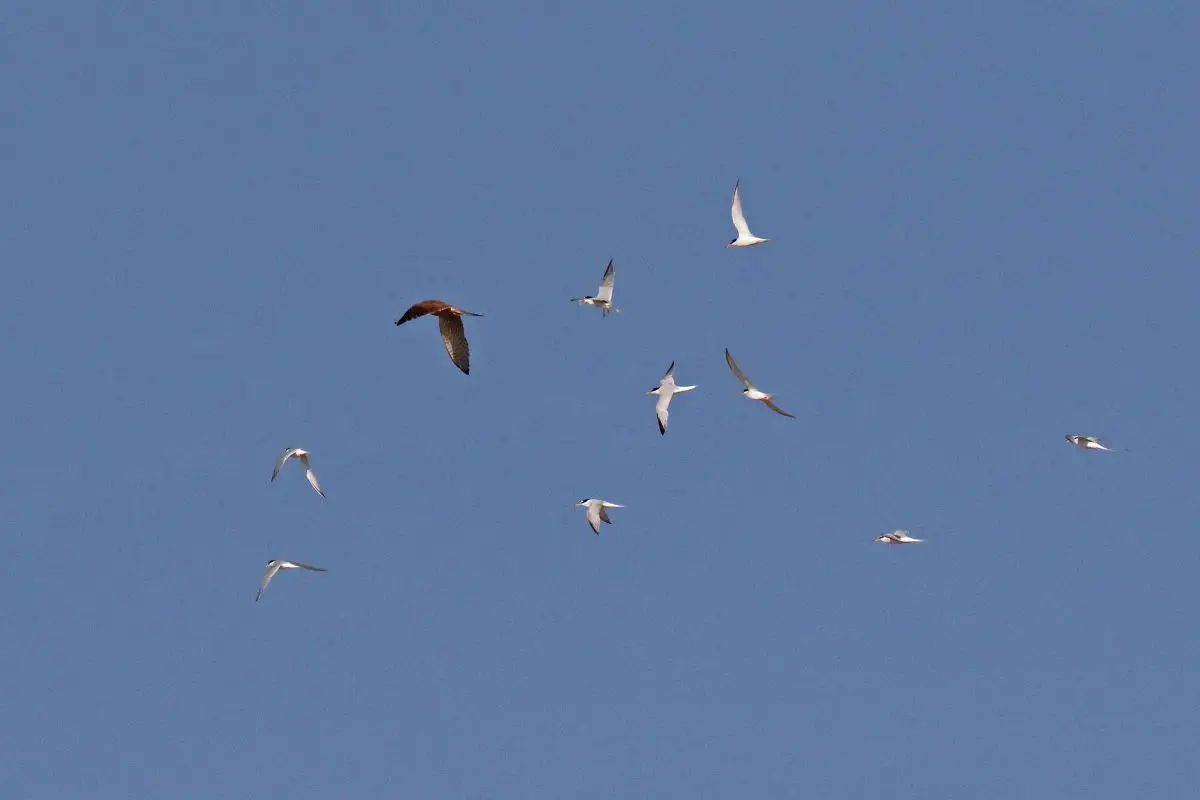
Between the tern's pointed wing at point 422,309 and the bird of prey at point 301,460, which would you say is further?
the bird of prey at point 301,460

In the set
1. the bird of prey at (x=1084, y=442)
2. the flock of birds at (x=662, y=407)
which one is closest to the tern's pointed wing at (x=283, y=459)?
the flock of birds at (x=662, y=407)

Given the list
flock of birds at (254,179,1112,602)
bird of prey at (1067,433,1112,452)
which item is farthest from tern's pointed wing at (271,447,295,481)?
bird of prey at (1067,433,1112,452)

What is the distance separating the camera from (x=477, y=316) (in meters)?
42.2

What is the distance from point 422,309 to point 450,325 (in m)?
0.65

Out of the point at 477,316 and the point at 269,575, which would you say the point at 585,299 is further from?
the point at 477,316

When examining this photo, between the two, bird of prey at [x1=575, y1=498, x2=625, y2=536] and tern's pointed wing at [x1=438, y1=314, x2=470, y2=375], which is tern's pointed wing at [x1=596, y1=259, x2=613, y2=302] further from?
tern's pointed wing at [x1=438, y1=314, x2=470, y2=375]

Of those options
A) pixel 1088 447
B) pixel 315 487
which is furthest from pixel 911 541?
pixel 315 487

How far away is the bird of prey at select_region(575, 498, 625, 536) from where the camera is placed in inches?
2310

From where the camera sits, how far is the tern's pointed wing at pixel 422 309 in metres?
42.8

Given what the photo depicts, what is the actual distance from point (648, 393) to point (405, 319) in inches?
635

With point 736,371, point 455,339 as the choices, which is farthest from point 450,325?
point 736,371

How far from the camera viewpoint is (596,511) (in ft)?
195

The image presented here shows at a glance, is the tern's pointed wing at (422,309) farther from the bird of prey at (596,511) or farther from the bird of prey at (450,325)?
the bird of prey at (596,511)

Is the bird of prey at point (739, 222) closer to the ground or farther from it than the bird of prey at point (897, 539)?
farther from it
